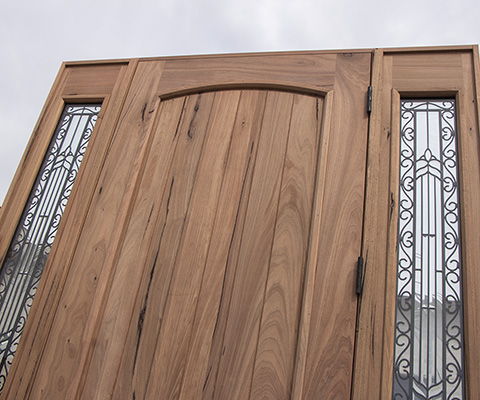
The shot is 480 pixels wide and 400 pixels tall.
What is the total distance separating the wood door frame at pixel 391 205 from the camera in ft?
3.80

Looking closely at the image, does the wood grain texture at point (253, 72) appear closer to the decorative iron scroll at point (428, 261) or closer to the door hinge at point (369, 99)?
the door hinge at point (369, 99)

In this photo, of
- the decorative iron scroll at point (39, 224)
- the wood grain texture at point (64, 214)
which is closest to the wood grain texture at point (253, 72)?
the wood grain texture at point (64, 214)

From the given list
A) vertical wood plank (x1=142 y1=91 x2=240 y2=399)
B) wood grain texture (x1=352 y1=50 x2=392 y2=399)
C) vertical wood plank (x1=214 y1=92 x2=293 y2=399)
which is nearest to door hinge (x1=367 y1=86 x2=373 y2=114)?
wood grain texture (x1=352 y1=50 x2=392 y2=399)

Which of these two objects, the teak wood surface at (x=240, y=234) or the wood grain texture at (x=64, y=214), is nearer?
the teak wood surface at (x=240, y=234)

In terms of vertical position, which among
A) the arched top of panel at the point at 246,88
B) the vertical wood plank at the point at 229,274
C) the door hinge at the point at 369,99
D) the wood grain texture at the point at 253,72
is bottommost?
the vertical wood plank at the point at 229,274

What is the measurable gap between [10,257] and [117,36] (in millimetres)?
1558

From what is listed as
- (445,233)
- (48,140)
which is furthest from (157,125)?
(445,233)

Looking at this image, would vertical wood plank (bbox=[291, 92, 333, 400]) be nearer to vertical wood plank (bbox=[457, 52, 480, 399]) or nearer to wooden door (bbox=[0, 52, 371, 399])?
wooden door (bbox=[0, 52, 371, 399])

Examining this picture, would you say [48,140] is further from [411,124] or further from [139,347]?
[411,124]

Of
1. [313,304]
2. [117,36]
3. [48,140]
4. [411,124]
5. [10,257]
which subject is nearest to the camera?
[313,304]

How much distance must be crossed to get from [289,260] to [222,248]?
204 millimetres

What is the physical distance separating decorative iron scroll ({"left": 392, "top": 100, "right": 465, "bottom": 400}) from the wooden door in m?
0.14

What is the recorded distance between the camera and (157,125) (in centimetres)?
164

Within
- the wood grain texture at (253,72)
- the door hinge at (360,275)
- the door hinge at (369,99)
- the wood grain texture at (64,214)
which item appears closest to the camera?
the door hinge at (360,275)
